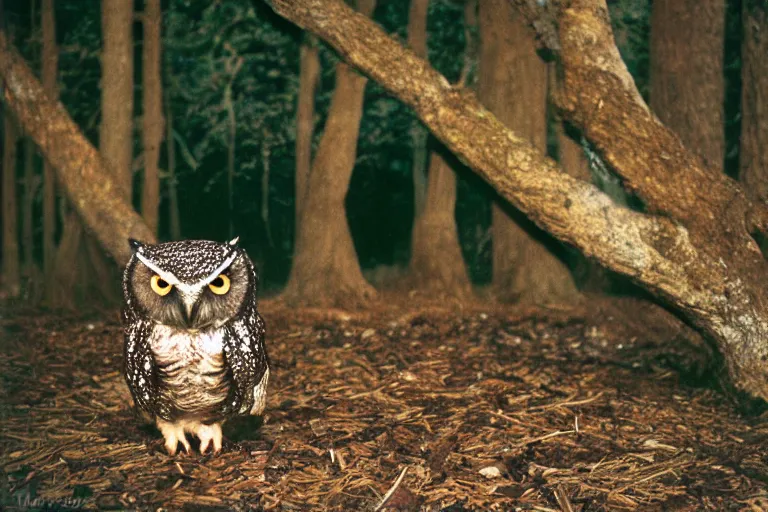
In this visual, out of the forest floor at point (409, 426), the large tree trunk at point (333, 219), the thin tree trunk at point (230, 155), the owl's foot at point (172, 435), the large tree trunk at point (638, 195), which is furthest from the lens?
the large tree trunk at point (333, 219)

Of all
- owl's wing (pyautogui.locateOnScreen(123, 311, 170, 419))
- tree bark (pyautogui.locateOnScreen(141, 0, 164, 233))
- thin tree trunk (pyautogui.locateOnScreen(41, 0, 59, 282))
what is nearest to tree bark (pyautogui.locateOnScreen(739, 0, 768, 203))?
owl's wing (pyautogui.locateOnScreen(123, 311, 170, 419))

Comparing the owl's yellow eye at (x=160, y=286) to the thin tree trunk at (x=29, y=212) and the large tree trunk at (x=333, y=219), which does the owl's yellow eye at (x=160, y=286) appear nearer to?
the large tree trunk at (x=333, y=219)

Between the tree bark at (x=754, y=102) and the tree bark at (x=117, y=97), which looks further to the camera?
the tree bark at (x=117, y=97)

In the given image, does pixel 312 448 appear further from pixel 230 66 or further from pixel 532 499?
pixel 230 66

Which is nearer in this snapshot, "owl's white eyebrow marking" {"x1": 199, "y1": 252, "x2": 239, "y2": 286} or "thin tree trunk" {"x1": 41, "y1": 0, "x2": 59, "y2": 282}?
"owl's white eyebrow marking" {"x1": 199, "y1": 252, "x2": 239, "y2": 286}

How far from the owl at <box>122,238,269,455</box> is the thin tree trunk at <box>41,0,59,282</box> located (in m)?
2.23

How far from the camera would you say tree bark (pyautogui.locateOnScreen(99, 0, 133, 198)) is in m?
4.70

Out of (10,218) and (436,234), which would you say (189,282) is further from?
(10,218)

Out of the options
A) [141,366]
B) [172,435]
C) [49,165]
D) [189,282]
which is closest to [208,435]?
Result: [172,435]

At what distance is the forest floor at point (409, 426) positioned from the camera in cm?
278

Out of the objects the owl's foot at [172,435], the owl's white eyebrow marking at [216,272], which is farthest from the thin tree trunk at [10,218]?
the owl's white eyebrow marking at [216,272]

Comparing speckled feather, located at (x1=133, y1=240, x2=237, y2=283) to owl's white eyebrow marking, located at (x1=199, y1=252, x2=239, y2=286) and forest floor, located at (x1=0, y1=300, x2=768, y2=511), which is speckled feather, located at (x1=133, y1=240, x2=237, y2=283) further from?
forest floor, located at (x1=0, y1=300, x2=768, y2=511)

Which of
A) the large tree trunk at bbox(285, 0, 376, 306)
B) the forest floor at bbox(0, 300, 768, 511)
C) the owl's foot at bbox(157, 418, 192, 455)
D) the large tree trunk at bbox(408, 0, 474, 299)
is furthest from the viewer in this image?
the large tree trunk at bbox(408, 0, 474, 299)

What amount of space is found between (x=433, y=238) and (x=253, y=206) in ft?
3.82
